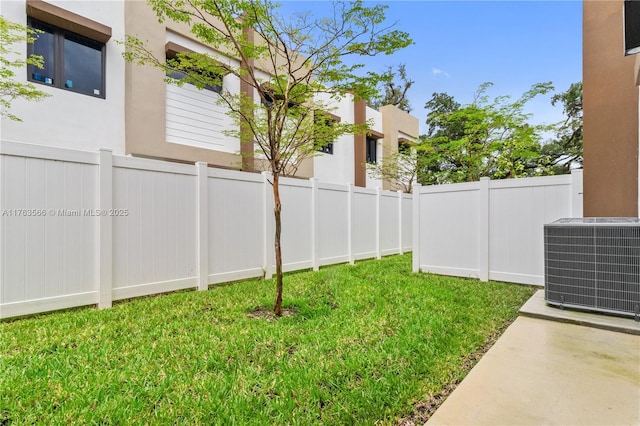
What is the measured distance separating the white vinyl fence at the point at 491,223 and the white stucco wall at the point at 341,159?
6.07 metres

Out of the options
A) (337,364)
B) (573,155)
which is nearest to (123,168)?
(337,364)

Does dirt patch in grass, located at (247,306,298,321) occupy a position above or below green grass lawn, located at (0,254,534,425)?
below

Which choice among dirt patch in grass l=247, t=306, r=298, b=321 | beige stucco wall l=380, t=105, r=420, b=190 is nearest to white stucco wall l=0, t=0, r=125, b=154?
dirt patch in grass l=247, t=306, r=298, b=321

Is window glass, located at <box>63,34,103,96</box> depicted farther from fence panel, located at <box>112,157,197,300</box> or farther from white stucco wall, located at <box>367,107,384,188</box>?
white stucco wall, located at <box>367,107,384,188</box>

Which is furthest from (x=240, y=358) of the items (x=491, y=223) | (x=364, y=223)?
(x=364, y=223)

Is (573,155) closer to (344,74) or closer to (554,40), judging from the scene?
(554,40)

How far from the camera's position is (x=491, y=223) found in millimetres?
5582

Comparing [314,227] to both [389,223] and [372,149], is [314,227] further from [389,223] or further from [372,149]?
[372,149]

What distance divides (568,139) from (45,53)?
20.3 m

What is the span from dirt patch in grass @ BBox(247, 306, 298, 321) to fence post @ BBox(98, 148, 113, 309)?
192 centimetres

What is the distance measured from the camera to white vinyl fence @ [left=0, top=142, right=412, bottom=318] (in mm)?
3422

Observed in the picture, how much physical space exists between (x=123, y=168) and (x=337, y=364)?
151 inches

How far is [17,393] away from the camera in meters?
2.00

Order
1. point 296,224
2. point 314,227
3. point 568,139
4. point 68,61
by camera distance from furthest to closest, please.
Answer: point 568,139, point 314,227, point 296,224, point 68,61
